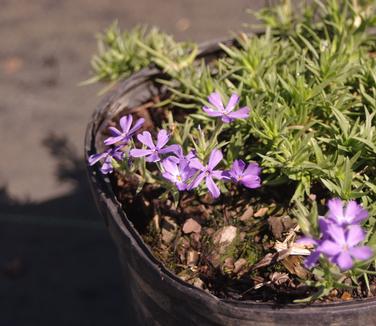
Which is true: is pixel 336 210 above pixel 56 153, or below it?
above

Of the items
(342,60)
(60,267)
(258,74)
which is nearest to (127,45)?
(258,74)

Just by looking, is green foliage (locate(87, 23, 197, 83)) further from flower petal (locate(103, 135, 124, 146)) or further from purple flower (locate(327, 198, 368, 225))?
purple flower (locate(327, 198, 368, 225))

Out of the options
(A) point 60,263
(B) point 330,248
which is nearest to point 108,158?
(B) point 330,248

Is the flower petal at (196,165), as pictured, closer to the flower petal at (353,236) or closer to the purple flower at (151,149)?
the purple flower at (151,149)

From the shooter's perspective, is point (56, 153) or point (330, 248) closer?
point (330, 248)

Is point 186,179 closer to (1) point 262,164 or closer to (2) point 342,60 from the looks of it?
(1) point 262,164

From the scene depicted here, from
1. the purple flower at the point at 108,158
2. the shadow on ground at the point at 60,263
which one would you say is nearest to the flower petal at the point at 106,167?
the purple flower at the point at 108,158

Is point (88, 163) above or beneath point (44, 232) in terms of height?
above

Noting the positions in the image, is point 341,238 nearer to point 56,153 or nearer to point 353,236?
point 353,236
